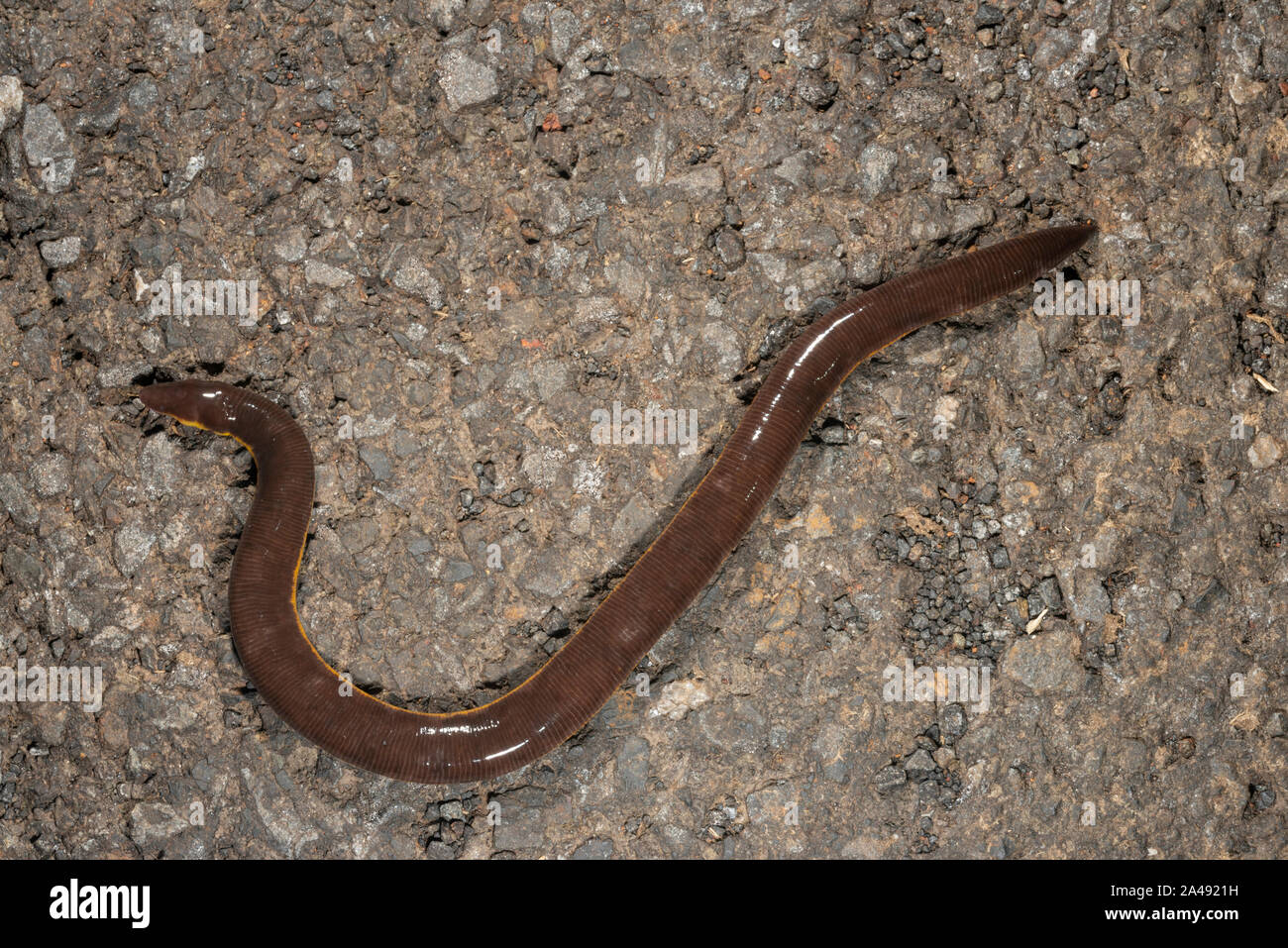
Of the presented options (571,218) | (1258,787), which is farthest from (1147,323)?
(571,218)

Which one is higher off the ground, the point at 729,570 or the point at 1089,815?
the point at 729,570

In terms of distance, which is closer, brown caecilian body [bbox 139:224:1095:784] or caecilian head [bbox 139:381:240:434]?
brown caecilian body [bbox 139:224:1095:784]

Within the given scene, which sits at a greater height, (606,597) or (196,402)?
(196,402)

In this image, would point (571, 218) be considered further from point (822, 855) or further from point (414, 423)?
point (822, 855)

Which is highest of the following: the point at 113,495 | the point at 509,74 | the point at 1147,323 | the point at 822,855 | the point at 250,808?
the point at 509,74

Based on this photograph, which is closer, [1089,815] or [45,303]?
[1089,815]
